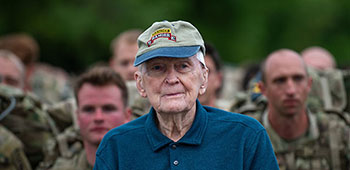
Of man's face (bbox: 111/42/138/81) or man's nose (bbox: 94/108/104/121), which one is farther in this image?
man's face (bbox: 111/42/138/81)

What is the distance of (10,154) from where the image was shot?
19.4ft

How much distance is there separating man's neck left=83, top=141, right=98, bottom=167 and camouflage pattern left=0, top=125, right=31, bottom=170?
2.55ft

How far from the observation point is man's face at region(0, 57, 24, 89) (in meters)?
7.59

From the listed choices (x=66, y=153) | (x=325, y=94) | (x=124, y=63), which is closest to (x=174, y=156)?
(x=66, y=153)

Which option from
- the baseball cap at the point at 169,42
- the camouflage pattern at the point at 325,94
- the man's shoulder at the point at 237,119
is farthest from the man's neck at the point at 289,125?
the baseball cap at the point at 169,42

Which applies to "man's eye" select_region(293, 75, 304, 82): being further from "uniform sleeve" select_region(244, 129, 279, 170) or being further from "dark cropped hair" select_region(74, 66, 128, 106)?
"uniform sleeve" select_region(244, 129, 279, 170)

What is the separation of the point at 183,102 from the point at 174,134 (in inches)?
9.9

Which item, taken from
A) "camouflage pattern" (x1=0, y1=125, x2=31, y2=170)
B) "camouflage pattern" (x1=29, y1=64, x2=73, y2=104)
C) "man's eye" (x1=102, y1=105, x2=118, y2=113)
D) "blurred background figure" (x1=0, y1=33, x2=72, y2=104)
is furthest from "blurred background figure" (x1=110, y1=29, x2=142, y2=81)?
"camouflage pattern" (x1=29, y1=64, x2=73, y2=104)

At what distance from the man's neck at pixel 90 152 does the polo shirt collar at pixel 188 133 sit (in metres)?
2.07

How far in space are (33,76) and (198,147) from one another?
23.7ft

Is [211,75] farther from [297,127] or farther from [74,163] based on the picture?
[74,163]

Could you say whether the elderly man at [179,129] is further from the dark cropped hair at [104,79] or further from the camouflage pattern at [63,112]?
the camouflage pattern at [63,112]

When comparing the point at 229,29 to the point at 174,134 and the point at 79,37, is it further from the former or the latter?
the point at 174,134

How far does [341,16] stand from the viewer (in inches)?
706
